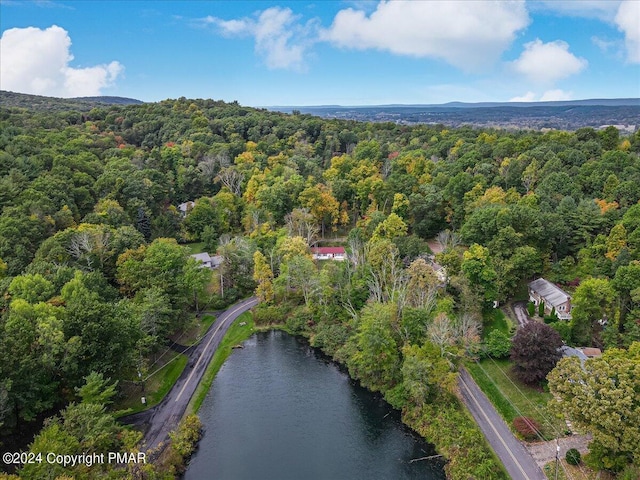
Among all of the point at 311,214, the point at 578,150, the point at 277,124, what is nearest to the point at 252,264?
the point at 311,214

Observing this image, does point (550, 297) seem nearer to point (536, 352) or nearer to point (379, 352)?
point (536, 352)

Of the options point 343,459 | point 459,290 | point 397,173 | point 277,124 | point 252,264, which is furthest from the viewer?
point 277,124

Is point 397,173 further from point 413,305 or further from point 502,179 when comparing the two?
point 413,305

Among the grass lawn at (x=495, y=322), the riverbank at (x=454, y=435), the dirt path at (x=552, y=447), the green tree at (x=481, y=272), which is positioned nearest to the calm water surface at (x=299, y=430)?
the riverbank at (x=454, y=435)

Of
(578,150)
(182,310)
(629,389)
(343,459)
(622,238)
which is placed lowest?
(343,459)

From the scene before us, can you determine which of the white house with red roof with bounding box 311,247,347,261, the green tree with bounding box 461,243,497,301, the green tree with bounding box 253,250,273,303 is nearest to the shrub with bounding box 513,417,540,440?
the green tree with bounding box 461,243,497,301
